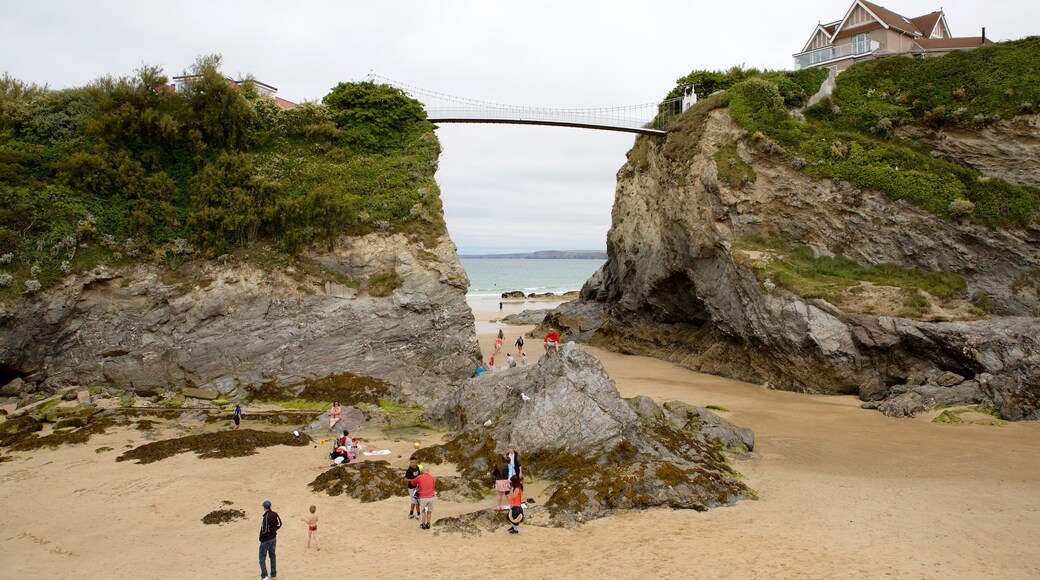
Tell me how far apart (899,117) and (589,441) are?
27.7 metres

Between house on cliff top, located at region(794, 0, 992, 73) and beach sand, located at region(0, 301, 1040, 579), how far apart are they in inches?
1170

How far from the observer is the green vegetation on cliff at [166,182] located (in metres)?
24.4

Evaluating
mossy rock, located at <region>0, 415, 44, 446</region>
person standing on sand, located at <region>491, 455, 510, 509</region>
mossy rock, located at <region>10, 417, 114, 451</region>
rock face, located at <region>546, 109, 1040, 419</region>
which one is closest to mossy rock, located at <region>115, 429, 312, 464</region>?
mossy rock, located at <region>10, 417, 114, 451</region>

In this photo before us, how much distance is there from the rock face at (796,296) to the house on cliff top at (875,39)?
41.8 ft

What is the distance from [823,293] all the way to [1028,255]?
904 cm

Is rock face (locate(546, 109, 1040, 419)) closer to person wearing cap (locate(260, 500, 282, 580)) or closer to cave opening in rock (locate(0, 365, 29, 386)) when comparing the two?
person wearing cap (locate(260, 500, 282, 580))

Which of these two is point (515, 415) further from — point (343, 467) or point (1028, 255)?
point (1028, 255)

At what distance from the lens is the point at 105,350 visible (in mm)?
23062

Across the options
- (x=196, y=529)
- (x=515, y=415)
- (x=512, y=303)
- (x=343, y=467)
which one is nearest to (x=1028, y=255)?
(x=515, y=415)

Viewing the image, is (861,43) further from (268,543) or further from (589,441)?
(268,543)

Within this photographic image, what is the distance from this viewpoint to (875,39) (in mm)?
39031

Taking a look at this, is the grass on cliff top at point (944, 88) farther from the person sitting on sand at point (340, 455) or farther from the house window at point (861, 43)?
the person sitting on sand at point (340, 455)

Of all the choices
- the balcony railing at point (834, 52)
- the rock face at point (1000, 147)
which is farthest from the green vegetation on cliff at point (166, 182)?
the balcony railing at point (834, 52)

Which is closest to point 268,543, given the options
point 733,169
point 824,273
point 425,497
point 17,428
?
point 425,497
